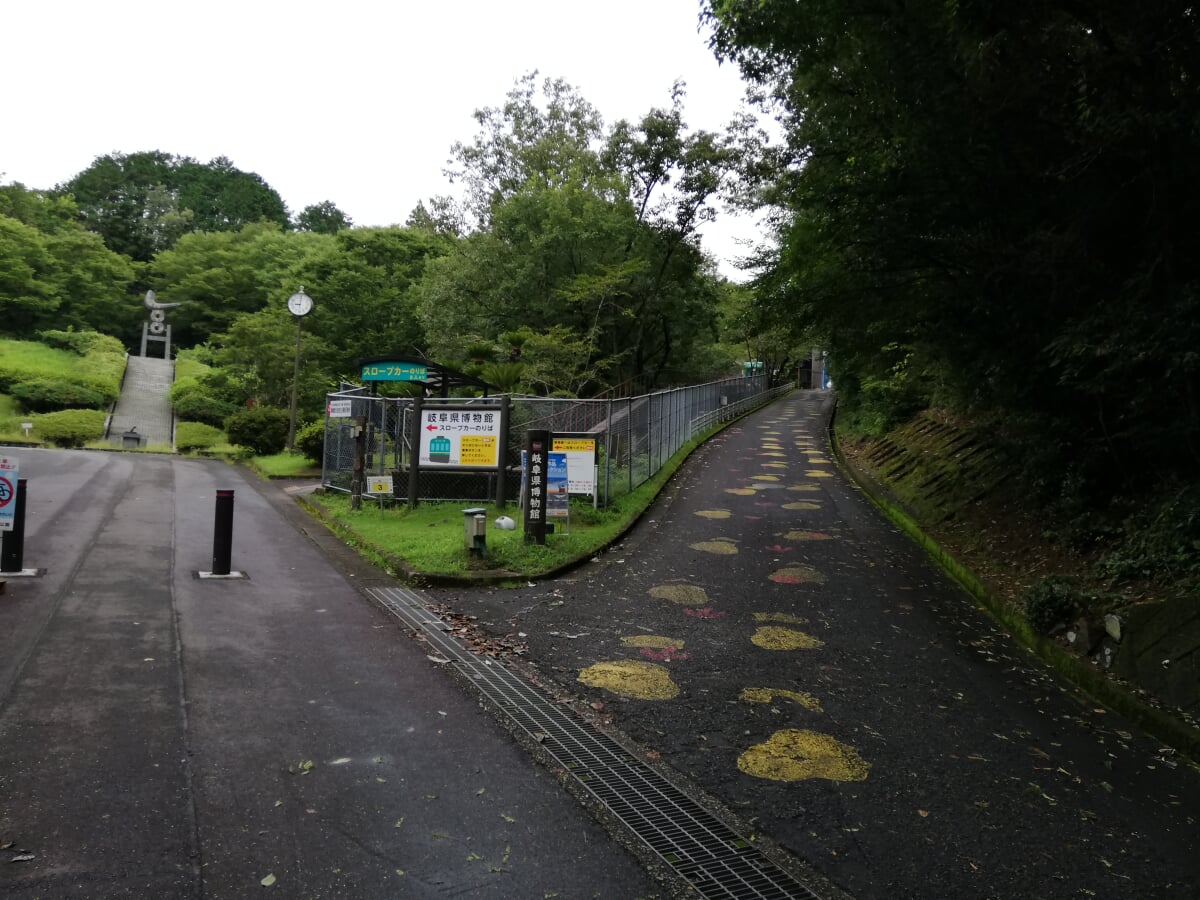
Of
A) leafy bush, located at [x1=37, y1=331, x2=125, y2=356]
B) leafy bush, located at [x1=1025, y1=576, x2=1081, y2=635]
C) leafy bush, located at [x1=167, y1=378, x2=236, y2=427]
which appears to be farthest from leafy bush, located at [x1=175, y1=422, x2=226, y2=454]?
leafy bush, located at [x1=1025, y1=576, x2=1081, y2=635]

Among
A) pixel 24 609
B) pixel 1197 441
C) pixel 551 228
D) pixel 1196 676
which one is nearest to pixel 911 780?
pixel 1196 676

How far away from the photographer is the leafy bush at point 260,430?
24281 mm

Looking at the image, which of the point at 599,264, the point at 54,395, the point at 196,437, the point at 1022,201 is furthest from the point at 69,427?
the point at 1022,201

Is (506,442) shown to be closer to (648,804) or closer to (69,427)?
(648,804)

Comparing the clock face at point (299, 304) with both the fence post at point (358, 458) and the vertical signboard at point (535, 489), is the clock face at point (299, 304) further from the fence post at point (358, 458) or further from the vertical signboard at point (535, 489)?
the vertical signboard at point (535, 489)

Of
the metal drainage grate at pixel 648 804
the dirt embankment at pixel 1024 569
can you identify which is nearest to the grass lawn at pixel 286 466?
the dirt embankment at pixel 1024 569

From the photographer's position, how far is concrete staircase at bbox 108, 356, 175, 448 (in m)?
33.3

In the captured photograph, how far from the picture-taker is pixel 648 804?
157 inches

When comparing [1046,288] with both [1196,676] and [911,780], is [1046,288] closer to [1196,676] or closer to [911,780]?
[1196,676]

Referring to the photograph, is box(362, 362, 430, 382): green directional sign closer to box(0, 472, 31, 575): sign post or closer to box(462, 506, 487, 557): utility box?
box(462, 506, 487, 557): utility box

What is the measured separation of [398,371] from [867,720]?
10385 millimetres

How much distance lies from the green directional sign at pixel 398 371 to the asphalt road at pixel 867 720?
5.51m

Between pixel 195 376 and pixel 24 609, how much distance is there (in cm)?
3825

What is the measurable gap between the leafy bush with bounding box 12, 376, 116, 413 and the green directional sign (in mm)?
28423
